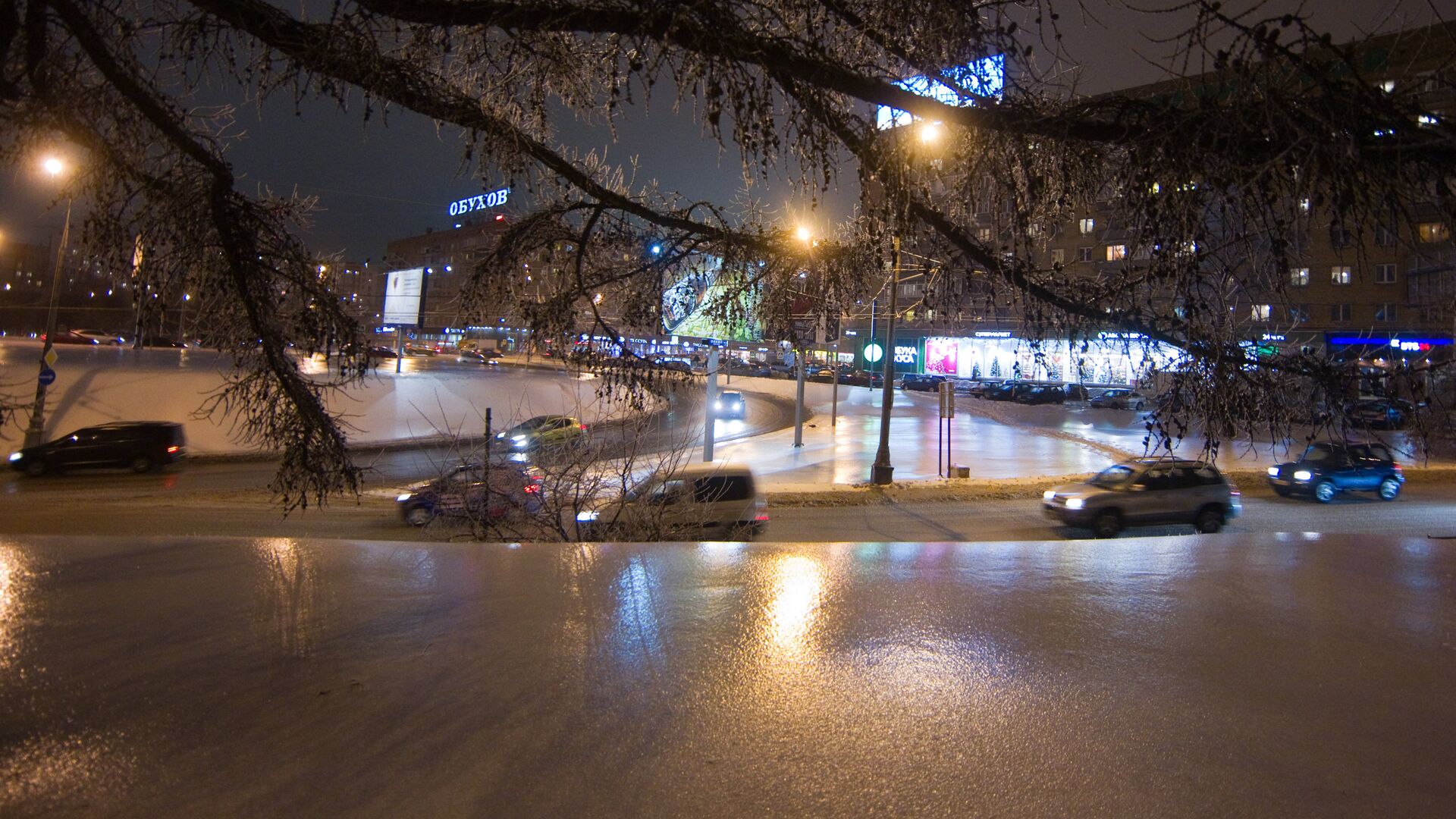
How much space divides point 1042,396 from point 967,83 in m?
47.8

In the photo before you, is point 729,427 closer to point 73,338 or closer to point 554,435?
point 554,435

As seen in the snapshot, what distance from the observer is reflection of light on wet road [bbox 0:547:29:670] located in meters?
3.47

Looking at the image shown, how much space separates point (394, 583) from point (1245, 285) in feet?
15.7

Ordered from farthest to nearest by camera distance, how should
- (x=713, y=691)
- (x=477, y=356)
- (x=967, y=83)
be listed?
1. (x=477, y=356)
2. (x=967, y=83)
3. (x=713, y=691)

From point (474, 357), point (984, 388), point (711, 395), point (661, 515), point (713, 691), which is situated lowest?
point (661, 515)

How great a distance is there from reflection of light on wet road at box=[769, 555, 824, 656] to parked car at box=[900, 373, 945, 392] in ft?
167

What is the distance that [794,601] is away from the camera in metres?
4.37

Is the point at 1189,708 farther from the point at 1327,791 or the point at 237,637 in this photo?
the point at 237,637

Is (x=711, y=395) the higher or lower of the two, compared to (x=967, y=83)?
lower

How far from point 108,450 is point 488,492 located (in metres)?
20.4

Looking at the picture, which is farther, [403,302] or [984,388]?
[984,388]

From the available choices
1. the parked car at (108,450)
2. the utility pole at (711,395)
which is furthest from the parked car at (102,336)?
the utility pole at (711,395)

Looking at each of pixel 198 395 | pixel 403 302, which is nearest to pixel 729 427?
pixel 403 302

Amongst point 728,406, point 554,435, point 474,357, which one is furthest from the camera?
point 474,357
